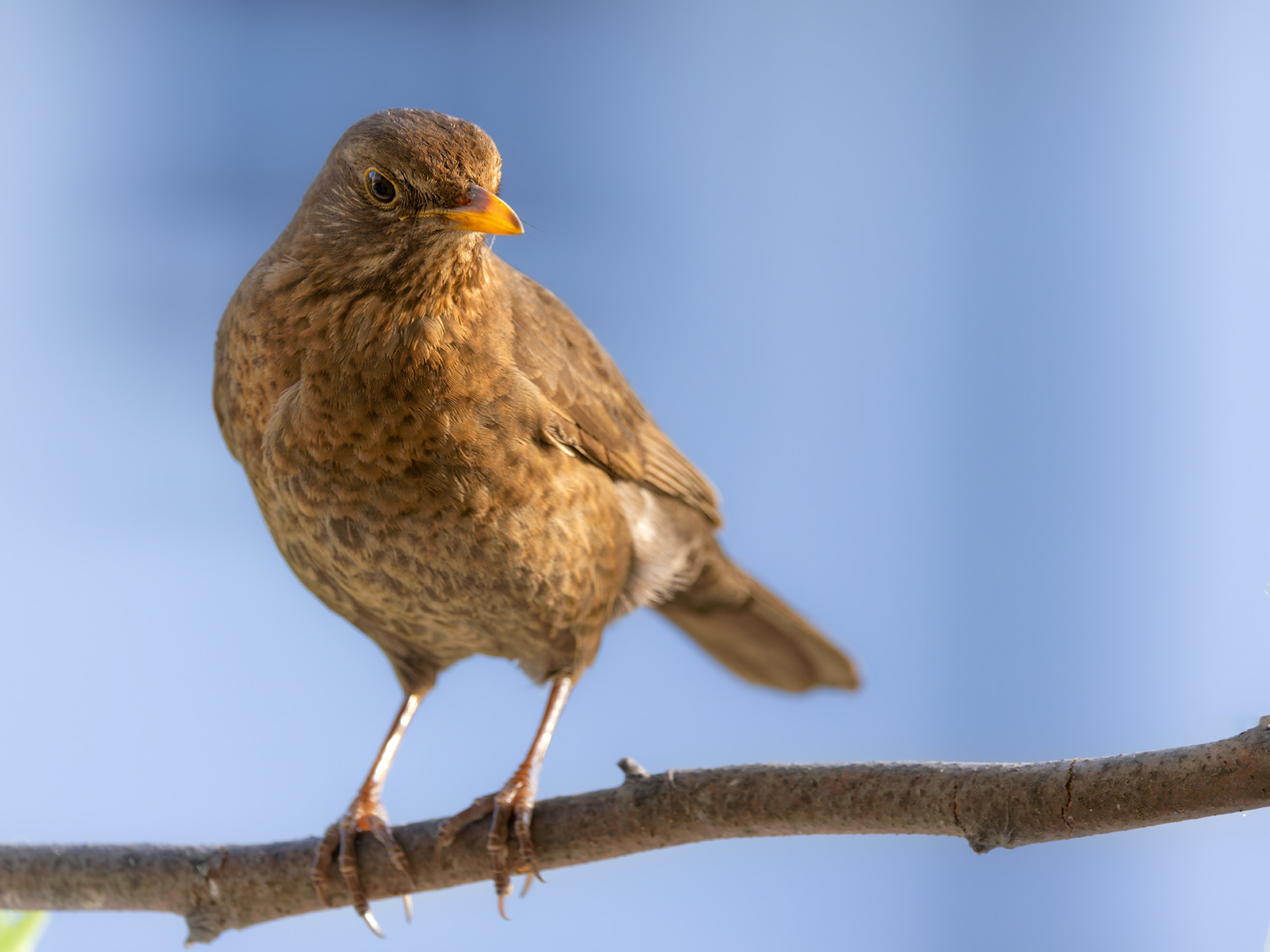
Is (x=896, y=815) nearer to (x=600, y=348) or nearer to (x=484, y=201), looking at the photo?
(x=484, y=201)

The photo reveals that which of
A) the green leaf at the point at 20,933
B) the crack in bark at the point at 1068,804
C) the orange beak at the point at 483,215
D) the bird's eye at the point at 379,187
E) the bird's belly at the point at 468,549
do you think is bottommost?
the green leaf at the point at 20,933

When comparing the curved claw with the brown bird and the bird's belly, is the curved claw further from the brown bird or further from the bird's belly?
the bird's belly

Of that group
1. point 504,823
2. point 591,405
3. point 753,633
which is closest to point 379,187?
point 591,405

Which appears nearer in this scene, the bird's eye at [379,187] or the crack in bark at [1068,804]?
the crack in bark at [1068,804]

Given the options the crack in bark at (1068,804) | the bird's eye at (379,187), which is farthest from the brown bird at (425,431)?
the crack in bark at (1068,804)

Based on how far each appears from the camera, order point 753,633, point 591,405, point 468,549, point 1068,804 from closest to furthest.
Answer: point 1068,804 < point 468,549 < point 591,405 < point 753,633

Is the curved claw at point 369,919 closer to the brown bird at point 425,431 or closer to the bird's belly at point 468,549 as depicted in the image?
the brown bird at point 425,431

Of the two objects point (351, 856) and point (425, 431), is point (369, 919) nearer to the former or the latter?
point (351, 856)
